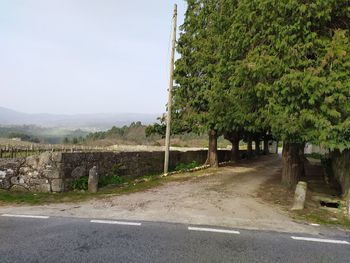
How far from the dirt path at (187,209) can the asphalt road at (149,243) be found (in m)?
0.70

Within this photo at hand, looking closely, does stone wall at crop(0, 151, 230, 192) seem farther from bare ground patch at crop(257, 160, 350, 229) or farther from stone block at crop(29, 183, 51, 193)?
bare ground patch at crop(257, 160, 350, 229)

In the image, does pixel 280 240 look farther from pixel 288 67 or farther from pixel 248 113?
pixel 248 113

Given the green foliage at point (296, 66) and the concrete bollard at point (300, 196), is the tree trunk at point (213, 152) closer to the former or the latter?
the green foliage at point (296, 66)

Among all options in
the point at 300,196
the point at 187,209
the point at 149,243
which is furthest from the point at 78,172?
the point at 300,196

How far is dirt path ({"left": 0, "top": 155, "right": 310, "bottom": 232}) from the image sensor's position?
8227 mm

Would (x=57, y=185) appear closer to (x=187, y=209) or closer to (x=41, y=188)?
(x=41, y=188)

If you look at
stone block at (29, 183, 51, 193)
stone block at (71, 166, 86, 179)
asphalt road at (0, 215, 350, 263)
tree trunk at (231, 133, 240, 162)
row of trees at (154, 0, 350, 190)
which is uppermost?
row of trees at (154, 0, 350, 190)

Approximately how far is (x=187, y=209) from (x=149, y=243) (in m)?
3.44

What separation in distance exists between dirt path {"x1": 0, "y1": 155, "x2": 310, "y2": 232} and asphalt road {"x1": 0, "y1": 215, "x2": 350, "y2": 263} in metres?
0.70

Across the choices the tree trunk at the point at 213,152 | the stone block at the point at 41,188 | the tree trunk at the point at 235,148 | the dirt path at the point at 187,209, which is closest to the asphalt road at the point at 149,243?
the dirt path at the point at 187,209

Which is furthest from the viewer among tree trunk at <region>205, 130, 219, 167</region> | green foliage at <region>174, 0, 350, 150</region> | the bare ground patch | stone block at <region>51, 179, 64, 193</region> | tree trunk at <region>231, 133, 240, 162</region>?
tree trunk at <region>231, 133, 240, 162</region>

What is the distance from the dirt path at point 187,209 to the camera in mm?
8227

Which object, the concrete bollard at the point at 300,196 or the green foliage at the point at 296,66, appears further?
the concrete bollard at the point at 300,196

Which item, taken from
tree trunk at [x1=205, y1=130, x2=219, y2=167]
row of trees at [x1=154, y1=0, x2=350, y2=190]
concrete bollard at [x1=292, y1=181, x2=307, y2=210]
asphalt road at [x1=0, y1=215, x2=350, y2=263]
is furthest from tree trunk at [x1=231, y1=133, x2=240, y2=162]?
asphalt road at [x1=0, y1=215, x2=350, y2=263]
